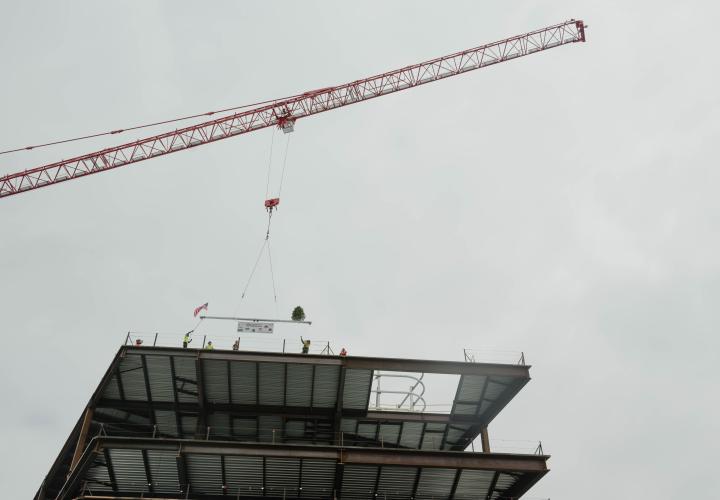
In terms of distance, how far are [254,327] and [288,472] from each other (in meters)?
8.65

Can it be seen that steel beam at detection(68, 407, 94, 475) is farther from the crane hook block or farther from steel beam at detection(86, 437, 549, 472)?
the crane hook block

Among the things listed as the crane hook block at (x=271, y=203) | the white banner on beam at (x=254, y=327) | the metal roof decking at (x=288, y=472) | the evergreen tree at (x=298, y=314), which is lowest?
the metal roof decking at (x=288, y=472)

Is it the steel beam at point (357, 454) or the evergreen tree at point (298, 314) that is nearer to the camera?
the steel beam at point (357, 454)

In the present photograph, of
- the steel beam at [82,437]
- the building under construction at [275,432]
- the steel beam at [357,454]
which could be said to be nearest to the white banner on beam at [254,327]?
the building under construction at [275,432]

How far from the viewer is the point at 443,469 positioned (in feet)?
96.6

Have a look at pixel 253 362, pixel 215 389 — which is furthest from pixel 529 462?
pixel 215 389

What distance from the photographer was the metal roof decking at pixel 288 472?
28.5 metres

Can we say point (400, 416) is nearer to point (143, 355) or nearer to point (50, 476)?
point (143, 355)

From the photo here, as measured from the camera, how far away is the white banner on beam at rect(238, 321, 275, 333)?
34009mm

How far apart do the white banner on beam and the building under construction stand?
2.67 meters

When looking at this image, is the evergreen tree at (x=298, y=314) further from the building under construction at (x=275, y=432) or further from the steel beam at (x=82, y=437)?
the steel beam at (x=82, y=437)

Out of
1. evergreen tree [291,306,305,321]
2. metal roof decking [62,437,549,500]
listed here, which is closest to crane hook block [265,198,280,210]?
evergreen tree [291,306,305,321]

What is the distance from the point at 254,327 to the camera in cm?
3434

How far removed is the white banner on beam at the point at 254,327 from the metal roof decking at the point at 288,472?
7389 mm
